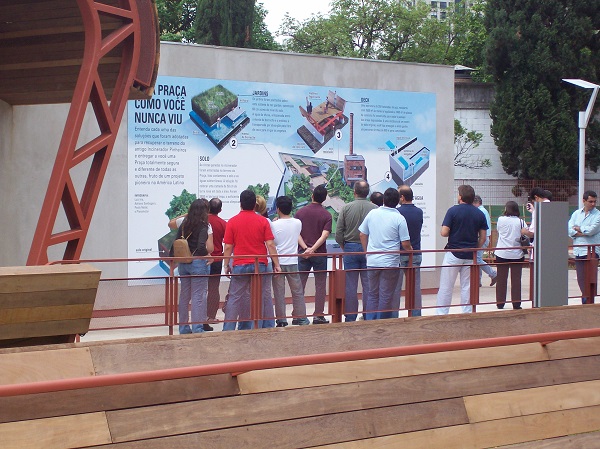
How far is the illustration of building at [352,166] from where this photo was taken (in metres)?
17.3

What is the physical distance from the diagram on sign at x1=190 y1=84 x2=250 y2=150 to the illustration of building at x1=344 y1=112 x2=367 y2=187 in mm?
2159

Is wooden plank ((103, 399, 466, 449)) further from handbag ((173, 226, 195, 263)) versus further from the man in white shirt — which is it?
handbag ((173, 226, 195, 263))

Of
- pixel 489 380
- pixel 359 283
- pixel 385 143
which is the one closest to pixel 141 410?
pixel 489 380

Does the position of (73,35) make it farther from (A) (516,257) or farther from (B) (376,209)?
(A) (516,257)

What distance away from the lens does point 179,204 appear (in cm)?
1526

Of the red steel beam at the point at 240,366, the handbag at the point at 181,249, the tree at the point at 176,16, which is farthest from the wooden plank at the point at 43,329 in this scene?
the tree at the point at 176,16

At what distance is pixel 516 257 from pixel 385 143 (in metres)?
4.12

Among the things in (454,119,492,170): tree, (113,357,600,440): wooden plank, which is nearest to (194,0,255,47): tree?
(454,119,492,170): tree

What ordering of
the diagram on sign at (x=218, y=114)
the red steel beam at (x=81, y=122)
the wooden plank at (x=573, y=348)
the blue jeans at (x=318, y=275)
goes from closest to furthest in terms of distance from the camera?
the wooden plank at (x=573, y=348), the red steel beam at (x=81, y=122), the blue jeans at (x=318, y=275), the diagram on sign at (x=218, y=114)

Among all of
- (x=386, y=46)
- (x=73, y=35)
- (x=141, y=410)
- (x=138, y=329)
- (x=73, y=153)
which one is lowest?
(x=138, y=329)

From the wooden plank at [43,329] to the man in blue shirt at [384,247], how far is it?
4668mm

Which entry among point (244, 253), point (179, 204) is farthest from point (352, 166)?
point (244, 253)

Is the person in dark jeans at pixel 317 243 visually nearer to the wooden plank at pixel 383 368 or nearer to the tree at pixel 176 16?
the wooden plank at pixel 383 368

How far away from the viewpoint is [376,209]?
39.7ft
